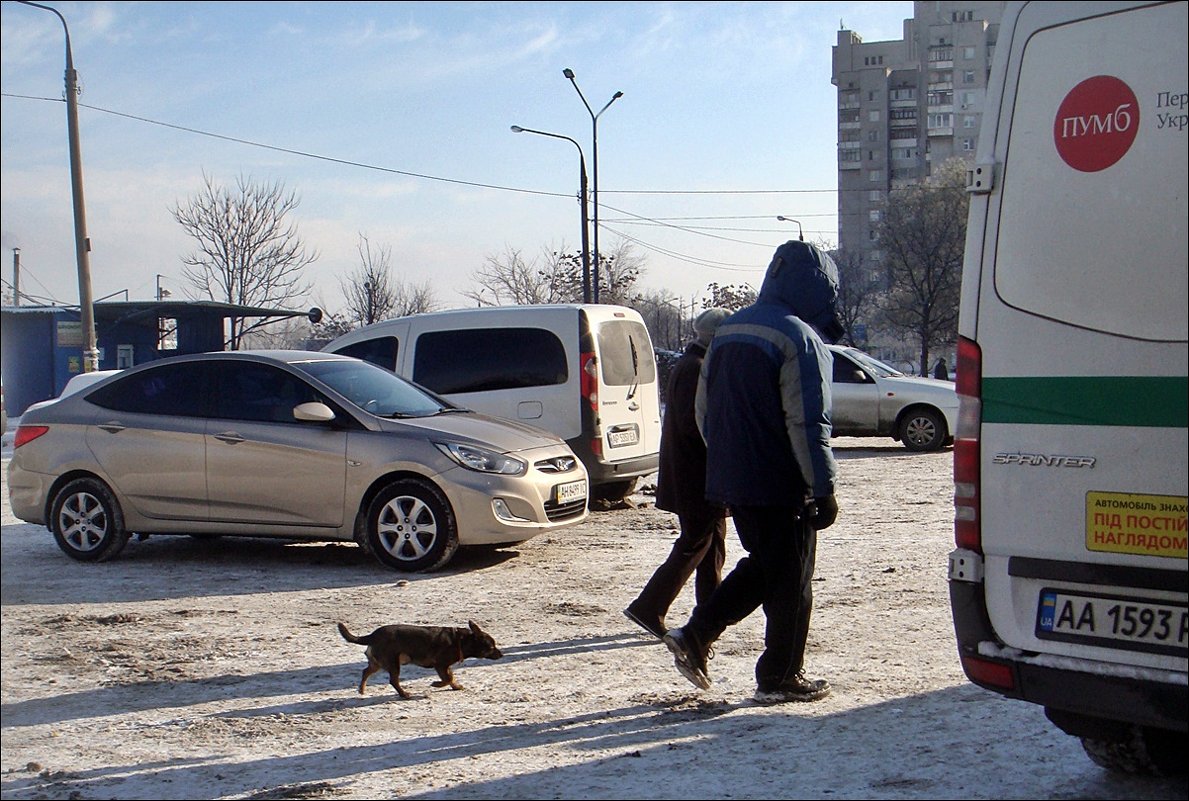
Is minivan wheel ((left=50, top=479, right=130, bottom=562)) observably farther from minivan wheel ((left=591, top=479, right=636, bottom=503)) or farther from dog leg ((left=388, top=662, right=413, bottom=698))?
minivan wheel ((left=591, top=479, right=636, bottom=503))

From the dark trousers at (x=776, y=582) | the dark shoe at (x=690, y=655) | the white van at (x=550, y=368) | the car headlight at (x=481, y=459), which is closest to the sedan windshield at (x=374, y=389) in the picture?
the car headlight at (x=481, y=459)

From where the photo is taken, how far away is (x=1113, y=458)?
366 cm

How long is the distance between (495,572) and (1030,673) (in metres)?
5.49

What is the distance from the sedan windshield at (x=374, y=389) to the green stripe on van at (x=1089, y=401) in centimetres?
602

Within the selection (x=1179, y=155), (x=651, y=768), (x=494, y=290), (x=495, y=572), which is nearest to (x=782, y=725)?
(x=651, y=768)

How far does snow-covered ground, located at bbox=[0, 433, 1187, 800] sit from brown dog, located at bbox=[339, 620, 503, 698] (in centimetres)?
12

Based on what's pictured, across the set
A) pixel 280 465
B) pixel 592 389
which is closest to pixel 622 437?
pixel 592 389

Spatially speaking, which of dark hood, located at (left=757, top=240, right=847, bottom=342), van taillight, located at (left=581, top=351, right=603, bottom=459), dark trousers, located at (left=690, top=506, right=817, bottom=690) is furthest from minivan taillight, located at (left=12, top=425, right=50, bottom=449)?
dark hood, located at (left=757, top=240, right=847, bottom=342)

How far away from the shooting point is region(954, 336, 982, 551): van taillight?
3988 millimetres

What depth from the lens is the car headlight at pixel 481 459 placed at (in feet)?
29.1

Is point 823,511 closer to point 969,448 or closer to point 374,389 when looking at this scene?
point 969,448

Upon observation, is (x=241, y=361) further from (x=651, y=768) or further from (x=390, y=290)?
(x=390, y=290)

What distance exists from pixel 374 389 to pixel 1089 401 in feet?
22.0

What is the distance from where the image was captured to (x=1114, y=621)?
3.68 m
